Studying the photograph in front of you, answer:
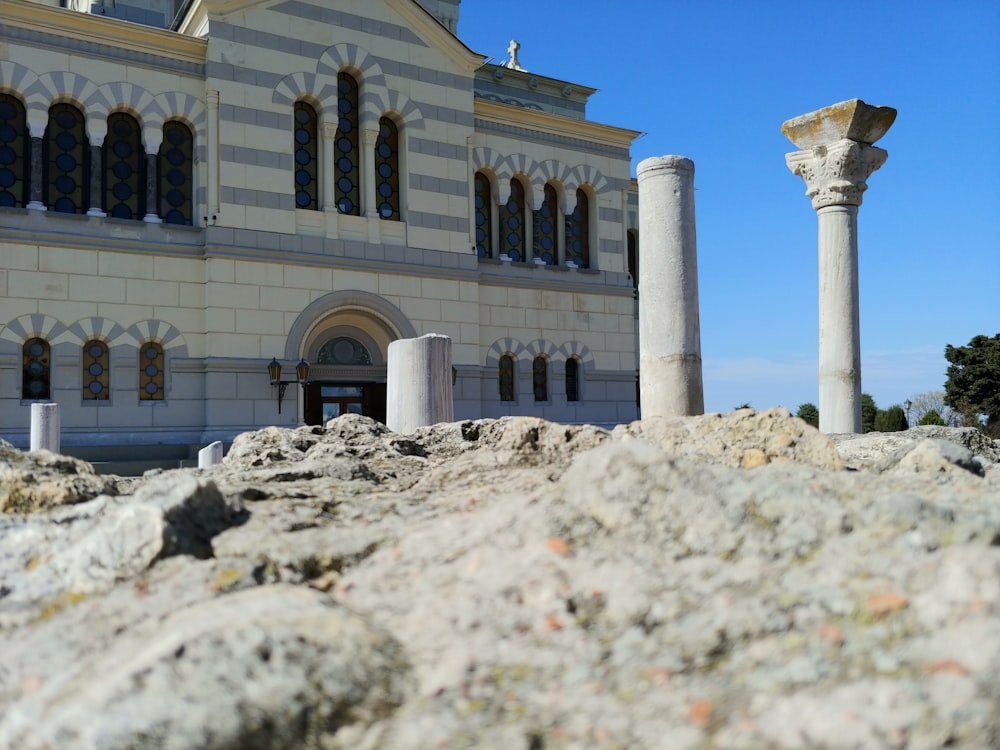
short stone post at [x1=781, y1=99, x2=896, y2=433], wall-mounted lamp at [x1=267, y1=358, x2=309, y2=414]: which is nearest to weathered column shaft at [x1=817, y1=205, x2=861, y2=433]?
short stone post at [x1=781, y1=99, x2=896, y2=433]

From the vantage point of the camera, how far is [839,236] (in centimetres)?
1382

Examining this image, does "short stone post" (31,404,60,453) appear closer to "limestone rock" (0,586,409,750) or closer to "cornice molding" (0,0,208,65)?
"cornice molding" (0,0,208,65)

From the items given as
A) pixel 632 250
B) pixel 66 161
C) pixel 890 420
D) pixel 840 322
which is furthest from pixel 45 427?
pixel 890 420

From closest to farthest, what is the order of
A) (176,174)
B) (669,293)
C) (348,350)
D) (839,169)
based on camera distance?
(669,293) < (839,169) < (176,174) < (348,350)

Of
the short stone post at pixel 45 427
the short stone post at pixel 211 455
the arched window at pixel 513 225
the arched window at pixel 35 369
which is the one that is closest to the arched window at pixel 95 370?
the arched window at pixel 35 369

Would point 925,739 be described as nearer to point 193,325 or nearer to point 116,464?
point 116,464

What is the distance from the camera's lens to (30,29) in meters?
18.0

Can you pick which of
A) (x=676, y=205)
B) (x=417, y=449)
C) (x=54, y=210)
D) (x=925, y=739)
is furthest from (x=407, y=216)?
(x=925, y=739)

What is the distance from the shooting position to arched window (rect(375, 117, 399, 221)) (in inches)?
853

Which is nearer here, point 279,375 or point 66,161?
point 66,161

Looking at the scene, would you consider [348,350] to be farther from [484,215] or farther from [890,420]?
[890,420]

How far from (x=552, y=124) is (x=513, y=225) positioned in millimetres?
2969

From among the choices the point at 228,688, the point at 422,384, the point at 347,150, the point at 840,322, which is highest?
the point at 347,150

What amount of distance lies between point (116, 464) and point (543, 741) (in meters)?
16.2
